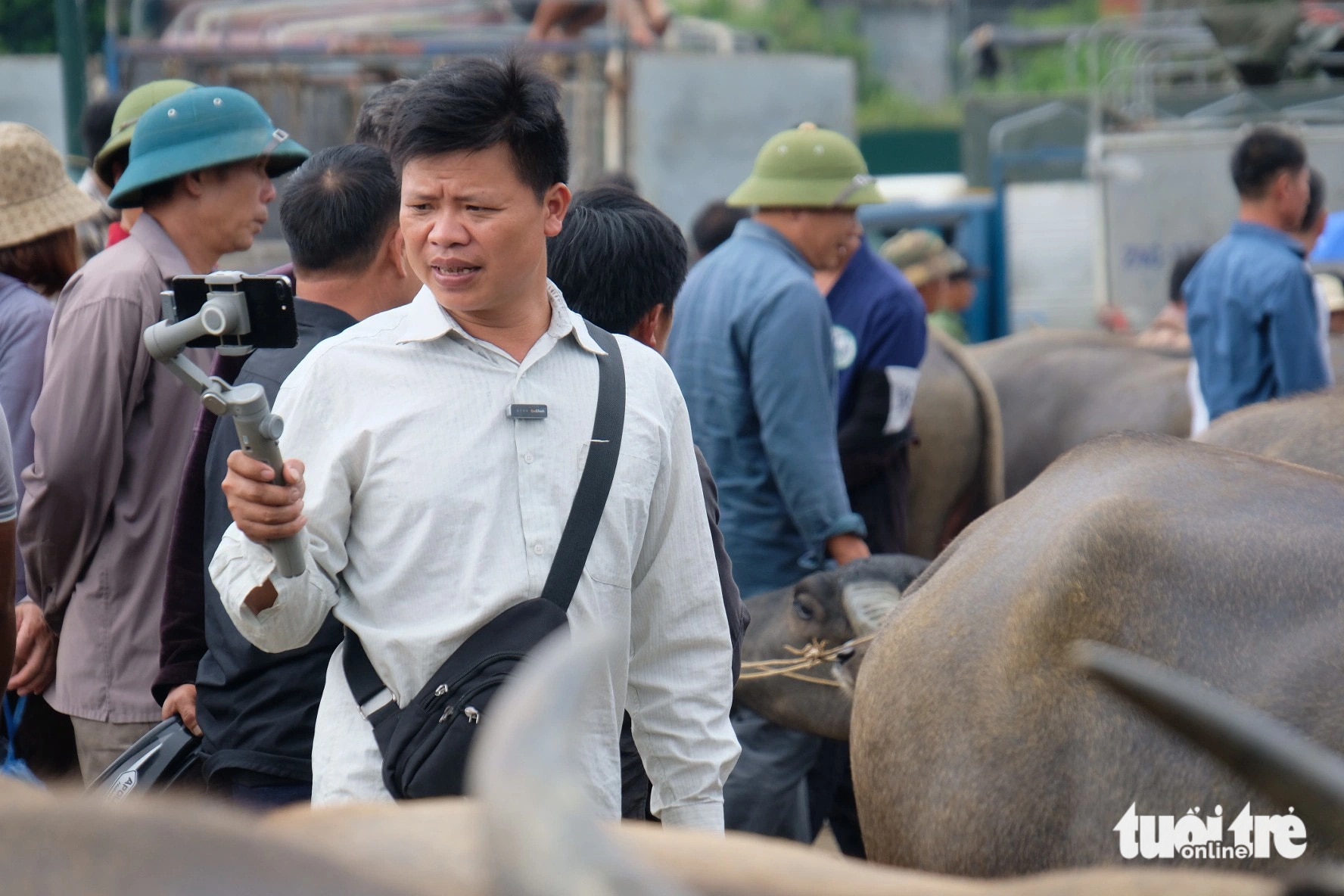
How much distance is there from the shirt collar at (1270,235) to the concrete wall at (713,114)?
9.40 feet

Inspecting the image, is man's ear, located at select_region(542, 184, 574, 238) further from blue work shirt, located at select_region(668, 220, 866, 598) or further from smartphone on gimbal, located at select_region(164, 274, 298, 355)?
blue work shirt, located at select_region(668, 220, 866, 598)

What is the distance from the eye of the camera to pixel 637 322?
2.84m

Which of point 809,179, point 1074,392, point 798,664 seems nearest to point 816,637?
point 798,664

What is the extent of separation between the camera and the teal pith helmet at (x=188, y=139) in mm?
3158

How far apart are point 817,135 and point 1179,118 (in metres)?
7.40

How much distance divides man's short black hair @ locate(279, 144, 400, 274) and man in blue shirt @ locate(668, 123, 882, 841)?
132 centimetres

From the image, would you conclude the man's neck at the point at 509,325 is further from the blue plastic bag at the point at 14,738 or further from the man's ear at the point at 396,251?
the blue plastic bag at the point at 14,738

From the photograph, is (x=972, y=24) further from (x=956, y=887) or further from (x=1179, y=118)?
(x=956, y=887)

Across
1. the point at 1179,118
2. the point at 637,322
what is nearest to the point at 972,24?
the point at 1179,118

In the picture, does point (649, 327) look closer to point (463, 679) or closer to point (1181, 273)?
point (463, 679)

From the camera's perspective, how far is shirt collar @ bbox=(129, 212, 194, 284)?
3.08 meters

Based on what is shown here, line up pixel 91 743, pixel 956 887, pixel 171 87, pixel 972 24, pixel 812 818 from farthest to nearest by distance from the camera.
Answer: pixel 972 24, pixel 812 818, pixel 171 87, pixel 91 743, pixel 956 887

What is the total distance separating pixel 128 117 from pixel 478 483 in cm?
222

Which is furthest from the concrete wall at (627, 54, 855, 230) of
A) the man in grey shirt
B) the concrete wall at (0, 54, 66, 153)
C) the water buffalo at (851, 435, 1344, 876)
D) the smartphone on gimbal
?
the smartphone on gimbal
